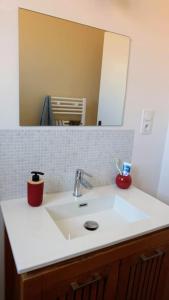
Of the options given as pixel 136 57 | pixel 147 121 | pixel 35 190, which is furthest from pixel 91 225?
pixel 136 57

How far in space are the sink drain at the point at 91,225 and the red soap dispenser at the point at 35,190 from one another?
0.92 ft

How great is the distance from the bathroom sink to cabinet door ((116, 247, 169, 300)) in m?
0.18

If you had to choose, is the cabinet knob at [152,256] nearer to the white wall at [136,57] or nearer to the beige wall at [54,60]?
the white wall at [136,57]

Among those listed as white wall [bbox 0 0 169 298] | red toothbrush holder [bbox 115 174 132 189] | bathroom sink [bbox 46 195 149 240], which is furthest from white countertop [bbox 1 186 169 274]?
white wall [bbox 0 0 169 298]

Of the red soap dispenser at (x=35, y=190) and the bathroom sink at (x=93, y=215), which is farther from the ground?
the red soap dispenser at (x=35, y=190)

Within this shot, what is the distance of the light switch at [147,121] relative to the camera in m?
1.52

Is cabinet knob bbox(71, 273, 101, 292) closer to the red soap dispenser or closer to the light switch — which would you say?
the red soap dispenser

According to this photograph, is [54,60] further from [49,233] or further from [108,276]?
[108,276]

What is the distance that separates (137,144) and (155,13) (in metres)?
0.86

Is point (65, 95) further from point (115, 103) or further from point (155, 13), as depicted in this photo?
point (155, 13)

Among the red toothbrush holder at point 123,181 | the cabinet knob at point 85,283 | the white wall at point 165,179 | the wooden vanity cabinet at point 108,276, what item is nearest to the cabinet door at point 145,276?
the wooden vanity cabinet at point 108,276

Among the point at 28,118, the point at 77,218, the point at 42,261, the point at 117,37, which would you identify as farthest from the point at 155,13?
the point at 42,261

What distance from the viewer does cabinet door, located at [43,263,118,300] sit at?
800 millimetres

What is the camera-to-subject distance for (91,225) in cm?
116
